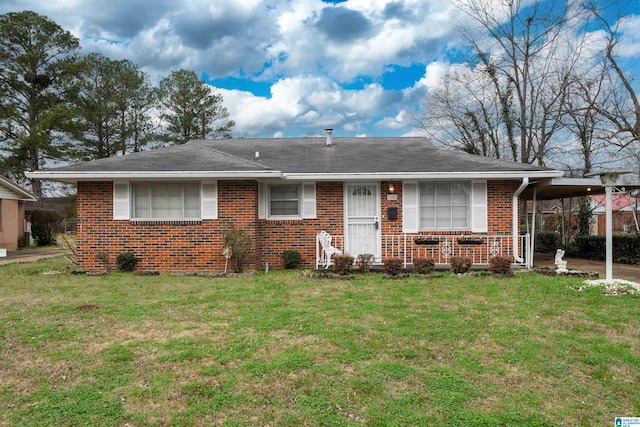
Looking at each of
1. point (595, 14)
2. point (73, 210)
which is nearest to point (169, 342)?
point (595, 14)

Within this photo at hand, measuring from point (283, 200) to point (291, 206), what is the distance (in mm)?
270

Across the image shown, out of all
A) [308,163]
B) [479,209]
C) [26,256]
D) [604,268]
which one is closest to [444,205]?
[479,209]

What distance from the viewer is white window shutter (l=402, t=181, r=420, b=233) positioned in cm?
1067

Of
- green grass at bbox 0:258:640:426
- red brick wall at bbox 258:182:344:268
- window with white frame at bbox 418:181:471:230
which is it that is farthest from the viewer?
red brick wall at bbox 258:182:344:268

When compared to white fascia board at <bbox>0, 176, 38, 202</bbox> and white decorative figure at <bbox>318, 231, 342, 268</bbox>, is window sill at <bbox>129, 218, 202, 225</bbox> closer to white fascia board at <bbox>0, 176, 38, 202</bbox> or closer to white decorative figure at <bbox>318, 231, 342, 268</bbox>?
white decorative figure at <bbox>318, 231, 342, 268</bbox>

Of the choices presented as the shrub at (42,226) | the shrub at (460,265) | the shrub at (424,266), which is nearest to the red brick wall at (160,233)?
the shrub at (424,266)

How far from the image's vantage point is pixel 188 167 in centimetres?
993

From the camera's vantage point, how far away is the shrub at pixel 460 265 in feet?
30.4

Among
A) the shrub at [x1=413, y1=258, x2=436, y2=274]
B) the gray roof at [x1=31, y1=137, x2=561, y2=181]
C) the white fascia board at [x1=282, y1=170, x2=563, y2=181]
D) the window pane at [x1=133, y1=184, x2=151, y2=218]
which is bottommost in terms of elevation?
the shrub at [x1=413, y1=258, x2=436, y2=274]

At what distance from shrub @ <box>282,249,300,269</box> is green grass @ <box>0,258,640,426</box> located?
342 cm

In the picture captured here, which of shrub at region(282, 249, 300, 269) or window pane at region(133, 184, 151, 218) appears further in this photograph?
shrub at region(282, 249, 300, 269)

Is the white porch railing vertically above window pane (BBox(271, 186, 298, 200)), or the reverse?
window pane (BBox(271, 186, 298, 200))

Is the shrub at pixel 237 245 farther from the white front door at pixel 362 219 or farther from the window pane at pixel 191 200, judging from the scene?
the white front door at pixel 362 219

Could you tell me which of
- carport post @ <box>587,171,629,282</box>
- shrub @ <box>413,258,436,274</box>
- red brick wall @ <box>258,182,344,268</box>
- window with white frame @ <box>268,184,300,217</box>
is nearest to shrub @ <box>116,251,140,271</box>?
red brick wall @ <box>258,182,344,268</box>
